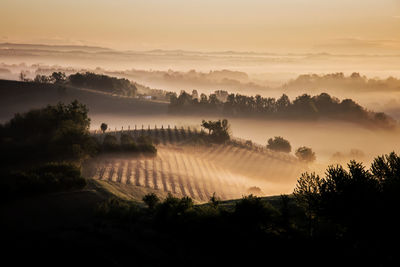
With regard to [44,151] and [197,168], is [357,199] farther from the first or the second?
[197,168]

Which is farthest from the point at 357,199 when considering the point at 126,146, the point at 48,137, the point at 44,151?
the point at 126,146

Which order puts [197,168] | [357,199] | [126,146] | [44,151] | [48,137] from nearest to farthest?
[357,199], [44,151], [48,137], [126,146], [197,168]

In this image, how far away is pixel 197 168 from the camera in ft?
409

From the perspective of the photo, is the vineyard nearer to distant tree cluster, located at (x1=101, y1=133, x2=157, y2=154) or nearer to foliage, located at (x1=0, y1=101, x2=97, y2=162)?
distant tree cluster, located at (x1=101, y1=133, x2=157, y2=154)

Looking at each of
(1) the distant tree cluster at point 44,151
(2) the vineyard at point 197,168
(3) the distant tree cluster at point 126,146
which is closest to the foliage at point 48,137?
(1) the distant tree cluster at point 44,151

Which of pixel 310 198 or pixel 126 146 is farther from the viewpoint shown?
pixel 126 146

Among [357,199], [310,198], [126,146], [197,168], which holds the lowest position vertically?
[197,168]

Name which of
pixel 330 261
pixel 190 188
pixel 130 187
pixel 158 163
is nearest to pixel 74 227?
pixel 330 261

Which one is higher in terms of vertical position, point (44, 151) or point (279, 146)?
point (44, 151)

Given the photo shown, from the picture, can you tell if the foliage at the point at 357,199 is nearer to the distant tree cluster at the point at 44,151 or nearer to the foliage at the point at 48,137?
the distant tree cluster at the point at 44,151

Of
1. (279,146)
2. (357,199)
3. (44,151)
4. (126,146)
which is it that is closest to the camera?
(357,199)

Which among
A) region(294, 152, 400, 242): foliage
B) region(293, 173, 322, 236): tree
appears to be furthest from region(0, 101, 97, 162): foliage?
region(294, 152, 400, 242): foliage

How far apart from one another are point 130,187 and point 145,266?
157 feet

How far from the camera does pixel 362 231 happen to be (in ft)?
116
